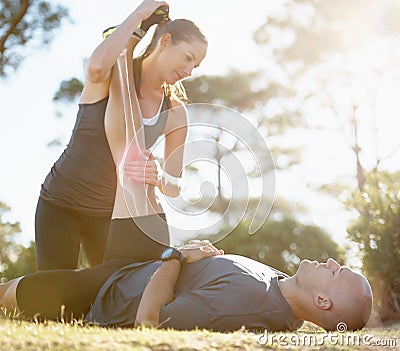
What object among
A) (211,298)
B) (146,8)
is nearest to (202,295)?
(211,298)

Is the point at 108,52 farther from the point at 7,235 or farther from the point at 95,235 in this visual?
the point at 7,235

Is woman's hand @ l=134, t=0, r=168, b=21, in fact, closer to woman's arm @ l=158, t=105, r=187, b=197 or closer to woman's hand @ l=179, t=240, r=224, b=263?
woman's arm @ l=158, t=105, r=187, b=197

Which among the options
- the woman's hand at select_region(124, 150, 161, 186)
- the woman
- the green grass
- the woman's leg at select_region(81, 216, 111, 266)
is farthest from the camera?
the woman's leg at select_region(81, 216, 111, 266)

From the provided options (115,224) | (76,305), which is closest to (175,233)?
(115,224)

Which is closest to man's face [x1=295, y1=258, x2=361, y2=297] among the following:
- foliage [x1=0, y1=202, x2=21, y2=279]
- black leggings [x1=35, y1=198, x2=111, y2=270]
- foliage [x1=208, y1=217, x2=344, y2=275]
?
black leggings [x1=35, y1=198, x2=111, y2=270]

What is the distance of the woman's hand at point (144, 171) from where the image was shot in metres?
3.76

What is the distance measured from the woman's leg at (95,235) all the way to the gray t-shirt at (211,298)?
76cm

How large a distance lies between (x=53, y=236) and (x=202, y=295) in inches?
49.1

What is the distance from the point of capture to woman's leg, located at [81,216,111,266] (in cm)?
430

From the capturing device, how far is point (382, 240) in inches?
273

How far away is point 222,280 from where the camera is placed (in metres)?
3.30

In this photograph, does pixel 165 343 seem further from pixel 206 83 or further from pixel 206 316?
pixel 206 83

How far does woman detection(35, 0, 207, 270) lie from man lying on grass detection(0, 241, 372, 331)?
50cm

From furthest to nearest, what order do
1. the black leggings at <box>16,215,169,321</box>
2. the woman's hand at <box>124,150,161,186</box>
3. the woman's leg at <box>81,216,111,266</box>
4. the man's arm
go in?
the woman's leg at <box>81,216,111,266</box>
the woman's hand at <box>124,150,161,186</box>
the black leggings at <box>16,215,169,321</box>
the man's arm
